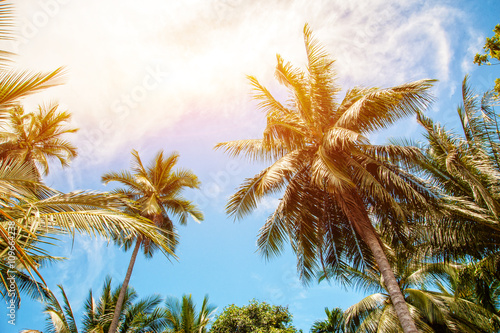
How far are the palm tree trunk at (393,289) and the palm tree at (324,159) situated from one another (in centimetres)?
3

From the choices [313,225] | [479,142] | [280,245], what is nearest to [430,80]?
[479,142]

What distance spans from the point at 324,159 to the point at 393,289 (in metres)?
3.59

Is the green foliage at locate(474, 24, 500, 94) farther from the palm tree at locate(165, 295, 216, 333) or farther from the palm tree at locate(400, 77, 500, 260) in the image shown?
the palm tree at locate(165, 295, 216, 333)

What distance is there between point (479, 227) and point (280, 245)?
568 centimetres

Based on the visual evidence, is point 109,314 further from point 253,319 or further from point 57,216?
point 57,216

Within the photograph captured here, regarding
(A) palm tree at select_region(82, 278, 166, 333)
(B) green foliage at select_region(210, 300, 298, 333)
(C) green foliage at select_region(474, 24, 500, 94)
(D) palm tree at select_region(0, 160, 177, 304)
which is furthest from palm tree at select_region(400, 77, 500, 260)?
(A) palm tree at select_region(82, 278, 166, 333)

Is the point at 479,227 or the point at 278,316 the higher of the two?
the point at 479,227

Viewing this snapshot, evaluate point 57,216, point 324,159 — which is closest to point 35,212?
point 57,216

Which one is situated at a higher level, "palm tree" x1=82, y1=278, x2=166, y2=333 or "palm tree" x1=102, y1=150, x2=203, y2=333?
"palm tree" x1=102, y1=150, x2=203, y2=333

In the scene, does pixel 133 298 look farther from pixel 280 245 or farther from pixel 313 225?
pixel 313 225

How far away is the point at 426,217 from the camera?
26.9ft

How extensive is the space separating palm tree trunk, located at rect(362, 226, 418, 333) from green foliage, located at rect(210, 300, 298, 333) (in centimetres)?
558

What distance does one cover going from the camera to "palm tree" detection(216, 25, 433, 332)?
7.62 meters

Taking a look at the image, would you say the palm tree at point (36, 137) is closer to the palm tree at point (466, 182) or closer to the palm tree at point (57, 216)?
the palm tree at point (57, 216)
